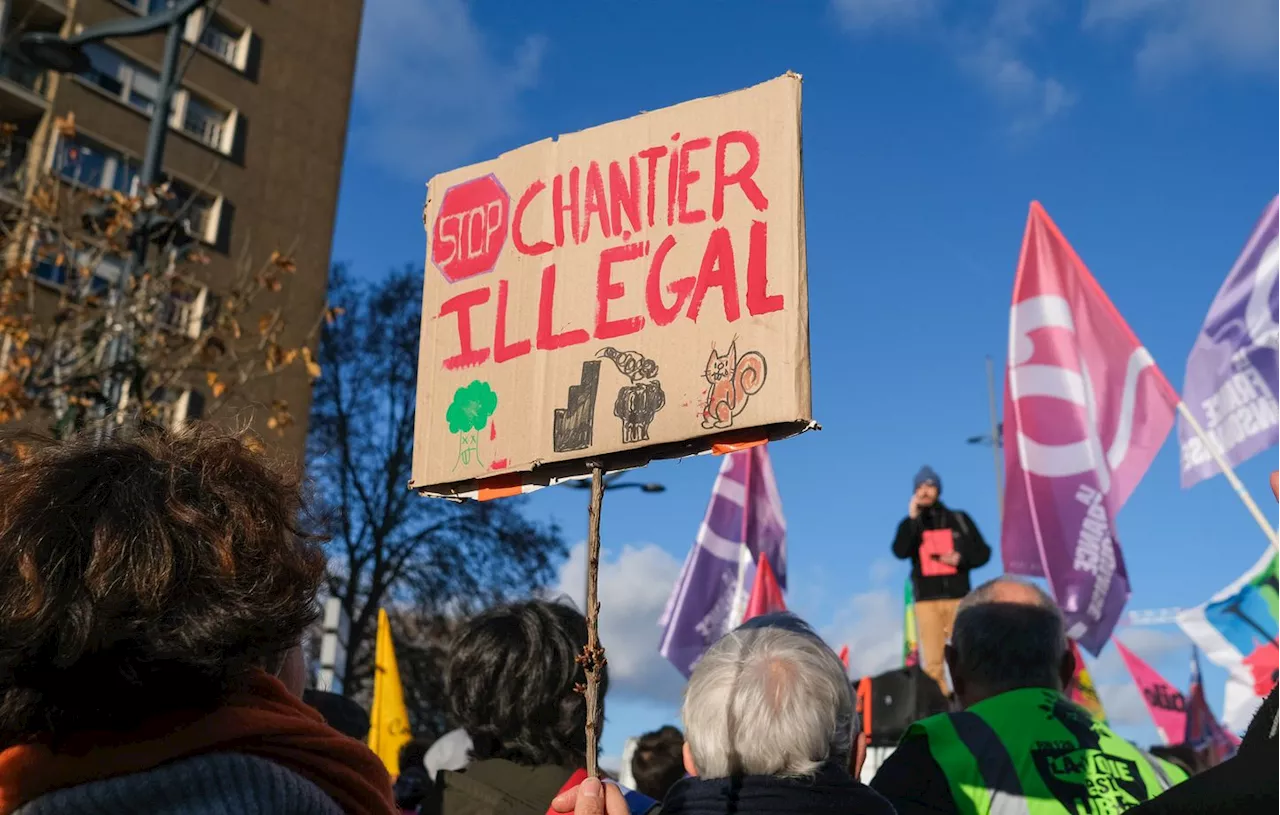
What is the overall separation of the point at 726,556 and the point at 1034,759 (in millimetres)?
7491

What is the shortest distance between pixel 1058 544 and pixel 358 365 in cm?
2201

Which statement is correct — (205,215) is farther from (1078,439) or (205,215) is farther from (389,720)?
(1078,439)

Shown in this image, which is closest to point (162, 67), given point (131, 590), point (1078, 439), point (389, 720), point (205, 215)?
point (389, 720)

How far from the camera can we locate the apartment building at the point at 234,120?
72.8 ft

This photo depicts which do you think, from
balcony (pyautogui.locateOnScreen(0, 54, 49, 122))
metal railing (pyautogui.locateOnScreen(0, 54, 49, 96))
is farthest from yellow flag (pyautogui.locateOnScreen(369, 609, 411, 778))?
metal railing (pyautogui.locateOnScreen(0, 54, 49, 96))

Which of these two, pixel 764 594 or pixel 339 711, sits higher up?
pixel 764 594

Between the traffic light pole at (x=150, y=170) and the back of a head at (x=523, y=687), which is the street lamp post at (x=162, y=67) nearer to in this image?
the traffic light pole at (x=150, y=170)

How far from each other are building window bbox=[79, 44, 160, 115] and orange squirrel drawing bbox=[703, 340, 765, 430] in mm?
23590

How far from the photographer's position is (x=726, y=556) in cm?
1039

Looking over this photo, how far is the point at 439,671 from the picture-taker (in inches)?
1014

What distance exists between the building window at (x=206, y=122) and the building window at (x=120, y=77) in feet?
2.40

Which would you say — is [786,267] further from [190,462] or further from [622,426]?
[190,462]

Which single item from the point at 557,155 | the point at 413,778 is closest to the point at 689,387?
the point at 557,155

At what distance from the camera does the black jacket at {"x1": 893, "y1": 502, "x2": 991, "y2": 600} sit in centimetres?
768
